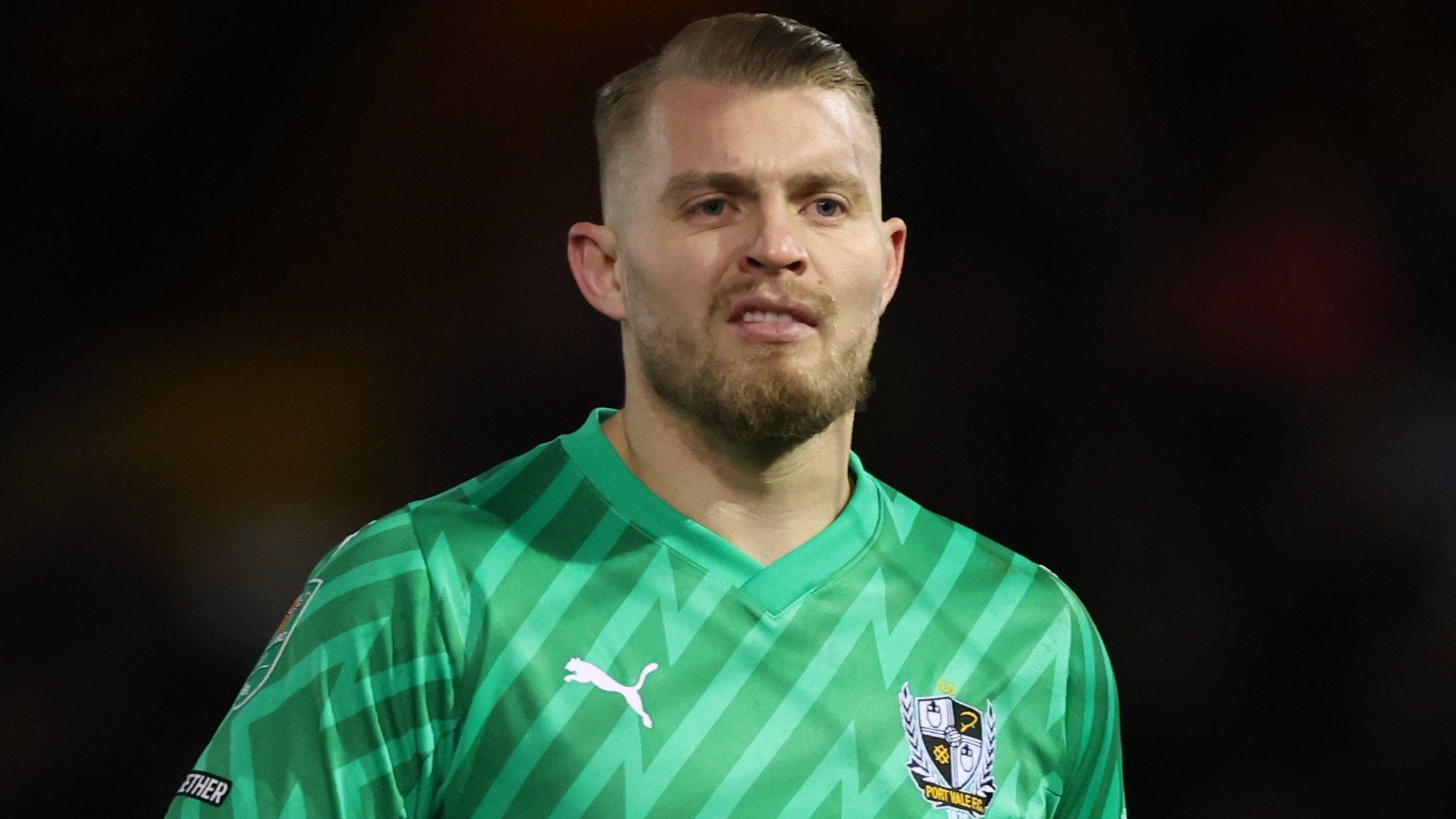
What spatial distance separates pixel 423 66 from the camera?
420cm

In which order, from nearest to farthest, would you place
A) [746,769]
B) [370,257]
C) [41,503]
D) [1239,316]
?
[746,769] < [41,503] < [370,257] < [1239,316]

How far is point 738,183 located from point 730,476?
1.45 feet

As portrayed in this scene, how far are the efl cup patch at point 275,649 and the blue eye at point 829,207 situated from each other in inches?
35.8

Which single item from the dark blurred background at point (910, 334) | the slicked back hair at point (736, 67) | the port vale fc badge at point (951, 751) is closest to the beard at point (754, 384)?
the slicked back hair at point (736, 67)

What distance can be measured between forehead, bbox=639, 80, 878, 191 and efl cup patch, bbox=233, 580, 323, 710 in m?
0.79

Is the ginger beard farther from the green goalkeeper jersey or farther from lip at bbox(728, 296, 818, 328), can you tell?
the green goalkeeper jersey

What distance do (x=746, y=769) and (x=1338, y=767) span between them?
2.45 meters

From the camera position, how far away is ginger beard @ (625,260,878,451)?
7.79ft

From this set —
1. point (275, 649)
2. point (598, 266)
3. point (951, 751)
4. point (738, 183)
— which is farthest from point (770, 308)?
point (275, 649)

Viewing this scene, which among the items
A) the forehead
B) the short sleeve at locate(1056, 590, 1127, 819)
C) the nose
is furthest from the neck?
the short sleeve at locate(1056, 590, 1127, 819)

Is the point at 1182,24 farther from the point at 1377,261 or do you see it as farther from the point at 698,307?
the point at 698,307

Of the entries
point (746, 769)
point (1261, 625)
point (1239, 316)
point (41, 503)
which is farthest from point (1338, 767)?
point (41, 503)

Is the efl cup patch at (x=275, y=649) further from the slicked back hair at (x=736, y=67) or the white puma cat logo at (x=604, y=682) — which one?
the slicked back hair at (x=736, y=67)

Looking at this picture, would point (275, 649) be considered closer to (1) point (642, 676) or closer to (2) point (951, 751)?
(1) point (642, 676)
